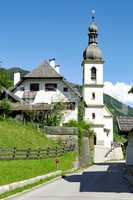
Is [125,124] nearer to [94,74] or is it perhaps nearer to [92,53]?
[94,74]

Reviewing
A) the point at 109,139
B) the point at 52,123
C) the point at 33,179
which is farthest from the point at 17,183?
the point at 109,139

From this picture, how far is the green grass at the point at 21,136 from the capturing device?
44372mm

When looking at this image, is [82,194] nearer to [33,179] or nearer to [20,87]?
[33,179]

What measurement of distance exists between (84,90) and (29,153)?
167 feet

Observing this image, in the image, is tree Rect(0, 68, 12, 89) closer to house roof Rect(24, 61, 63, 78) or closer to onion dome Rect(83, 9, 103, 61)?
house roof Rect(24, 61, 63, 78)

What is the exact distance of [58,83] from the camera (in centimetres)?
7275

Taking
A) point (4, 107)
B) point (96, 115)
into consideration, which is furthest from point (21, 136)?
point (96, 115)

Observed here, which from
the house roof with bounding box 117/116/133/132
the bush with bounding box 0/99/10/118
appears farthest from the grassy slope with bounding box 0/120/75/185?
the bush with bounding box 0/99/10/118

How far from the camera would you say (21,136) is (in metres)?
49.0

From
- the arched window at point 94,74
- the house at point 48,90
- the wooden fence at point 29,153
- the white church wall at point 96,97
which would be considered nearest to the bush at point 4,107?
the house at point 48,90

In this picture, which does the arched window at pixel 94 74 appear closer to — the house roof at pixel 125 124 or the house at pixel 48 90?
the house at pixel 48 90

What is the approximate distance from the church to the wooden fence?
2103 centimetres

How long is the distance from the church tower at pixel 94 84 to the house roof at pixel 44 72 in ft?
49.0

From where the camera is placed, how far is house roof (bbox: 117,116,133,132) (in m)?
36.7
